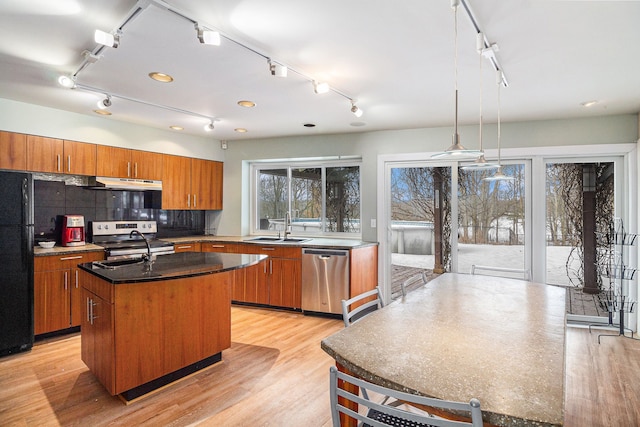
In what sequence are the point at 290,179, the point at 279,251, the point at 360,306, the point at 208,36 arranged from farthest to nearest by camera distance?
the point at 290,179
the point at 279,251
the point at 360,306
the point at 208,36

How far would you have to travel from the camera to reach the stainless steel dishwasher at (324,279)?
4.31m

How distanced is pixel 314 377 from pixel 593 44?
9.80ft

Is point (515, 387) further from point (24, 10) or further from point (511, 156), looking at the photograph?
point (511, 156)

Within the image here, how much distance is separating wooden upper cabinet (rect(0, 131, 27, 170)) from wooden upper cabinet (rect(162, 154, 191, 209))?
1.50 m

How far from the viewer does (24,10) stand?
75.8 inches

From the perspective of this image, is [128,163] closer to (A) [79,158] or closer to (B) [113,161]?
(B) [113,161]

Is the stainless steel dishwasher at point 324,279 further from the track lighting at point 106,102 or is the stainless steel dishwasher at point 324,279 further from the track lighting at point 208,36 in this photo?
the track lighting at point 208,36

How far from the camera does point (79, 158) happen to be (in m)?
4.02

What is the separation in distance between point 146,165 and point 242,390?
324cm

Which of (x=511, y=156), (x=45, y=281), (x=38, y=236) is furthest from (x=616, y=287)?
(x=38, y=236)

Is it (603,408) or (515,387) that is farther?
(603,408)

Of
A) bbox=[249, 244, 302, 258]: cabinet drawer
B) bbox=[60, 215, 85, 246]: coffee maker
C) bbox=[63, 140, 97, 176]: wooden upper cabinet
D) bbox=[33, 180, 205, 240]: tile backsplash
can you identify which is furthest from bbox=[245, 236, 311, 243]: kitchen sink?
bbox=[63, 140, 97, 176]: wooden upper cabinet

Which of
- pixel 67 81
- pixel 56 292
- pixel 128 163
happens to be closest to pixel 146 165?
pixel 128 163

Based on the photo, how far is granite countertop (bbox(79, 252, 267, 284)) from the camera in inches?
94.7
